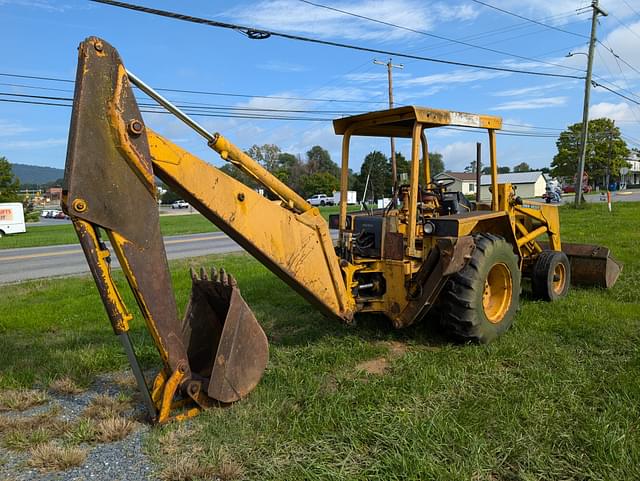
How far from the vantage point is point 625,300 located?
21.9 feet

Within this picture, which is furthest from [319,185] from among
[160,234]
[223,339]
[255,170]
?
[160,234]

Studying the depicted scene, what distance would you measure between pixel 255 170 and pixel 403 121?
2084mm

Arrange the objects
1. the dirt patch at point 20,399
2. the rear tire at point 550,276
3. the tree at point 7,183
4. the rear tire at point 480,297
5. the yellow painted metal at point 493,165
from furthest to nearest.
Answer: the tree at point 7,183, the rear tire at point 550,276, the yellow painted metal at point 493,165, the rear tire at point 480,297, the dirt patch at point 20,399

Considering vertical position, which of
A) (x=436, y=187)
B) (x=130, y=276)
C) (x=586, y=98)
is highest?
(x=586, y=98)

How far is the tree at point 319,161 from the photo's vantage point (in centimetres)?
8838

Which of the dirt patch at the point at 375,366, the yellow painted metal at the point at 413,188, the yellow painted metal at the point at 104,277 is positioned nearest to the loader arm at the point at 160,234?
the yellow painted metal at the point at 104,277

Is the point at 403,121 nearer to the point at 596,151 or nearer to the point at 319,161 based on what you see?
the point at 596,151

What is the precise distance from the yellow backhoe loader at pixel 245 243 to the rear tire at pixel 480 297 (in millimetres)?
13

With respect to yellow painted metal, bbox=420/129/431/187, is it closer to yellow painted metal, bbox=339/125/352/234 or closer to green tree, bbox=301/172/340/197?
yellow painted metal, bbox=339/125/352/234

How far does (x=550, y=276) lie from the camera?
6.72 meters

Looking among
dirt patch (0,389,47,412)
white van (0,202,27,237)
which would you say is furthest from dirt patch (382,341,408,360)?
white van (0,202,27,237)

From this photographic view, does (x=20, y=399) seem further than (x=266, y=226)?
Yes

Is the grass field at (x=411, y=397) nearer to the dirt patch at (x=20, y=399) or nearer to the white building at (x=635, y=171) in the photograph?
the dirt patch at (x=20, y=399)

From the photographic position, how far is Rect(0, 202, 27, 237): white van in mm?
28141
